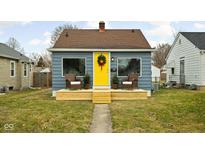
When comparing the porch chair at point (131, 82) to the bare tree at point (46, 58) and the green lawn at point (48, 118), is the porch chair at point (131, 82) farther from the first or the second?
the bare tree at point (46, 58)

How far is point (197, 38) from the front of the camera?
18672 mm

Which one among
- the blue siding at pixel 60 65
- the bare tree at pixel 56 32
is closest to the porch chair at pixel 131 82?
the blue siding at pixel 60 65

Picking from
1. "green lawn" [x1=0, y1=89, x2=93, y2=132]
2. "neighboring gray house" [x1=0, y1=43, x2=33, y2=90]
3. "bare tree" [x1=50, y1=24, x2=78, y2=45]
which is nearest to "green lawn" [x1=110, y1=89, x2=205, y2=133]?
"green lawn" [x1=0, y1=89, x2=93, y2=132]

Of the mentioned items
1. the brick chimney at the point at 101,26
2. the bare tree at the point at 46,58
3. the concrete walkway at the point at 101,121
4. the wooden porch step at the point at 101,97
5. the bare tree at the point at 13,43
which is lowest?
the concrete walkway at the point at 101,121

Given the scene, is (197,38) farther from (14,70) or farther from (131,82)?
(14,70)

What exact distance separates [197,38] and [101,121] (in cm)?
1401

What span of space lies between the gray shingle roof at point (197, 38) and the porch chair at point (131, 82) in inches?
237

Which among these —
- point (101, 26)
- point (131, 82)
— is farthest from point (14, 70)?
point (131, 82)

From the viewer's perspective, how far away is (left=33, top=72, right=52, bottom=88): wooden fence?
72.5 ft

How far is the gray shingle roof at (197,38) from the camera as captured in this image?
56.2 ft
